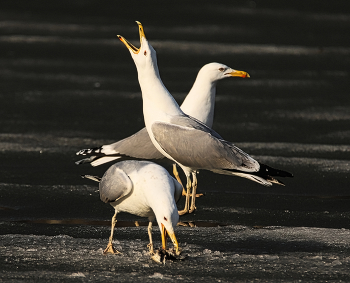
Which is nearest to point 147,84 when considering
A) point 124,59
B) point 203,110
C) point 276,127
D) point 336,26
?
point 203,110

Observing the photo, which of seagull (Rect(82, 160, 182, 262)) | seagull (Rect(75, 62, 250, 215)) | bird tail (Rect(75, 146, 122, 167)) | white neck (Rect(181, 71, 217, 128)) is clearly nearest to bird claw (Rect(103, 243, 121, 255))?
seagull (Rect(82, 160, 182, 262))

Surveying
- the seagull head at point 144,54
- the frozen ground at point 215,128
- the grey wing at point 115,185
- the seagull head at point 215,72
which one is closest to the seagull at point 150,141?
the seagull head at point 215,72

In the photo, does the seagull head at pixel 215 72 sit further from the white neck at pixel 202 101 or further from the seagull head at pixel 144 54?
the seagull head at pixel 144 54

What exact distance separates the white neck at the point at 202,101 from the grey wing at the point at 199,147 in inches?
40.5

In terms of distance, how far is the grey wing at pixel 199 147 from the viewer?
24.5ft

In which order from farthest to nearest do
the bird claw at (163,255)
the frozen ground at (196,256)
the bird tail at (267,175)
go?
the bird tail at (267,175), the bird claw at (163,255), the frozen ground at (196,256)

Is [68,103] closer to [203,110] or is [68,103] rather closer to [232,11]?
[203,110]

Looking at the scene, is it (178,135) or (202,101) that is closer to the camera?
(178,135)

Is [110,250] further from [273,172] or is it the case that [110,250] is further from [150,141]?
[150,141]

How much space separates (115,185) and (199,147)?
5.60ft

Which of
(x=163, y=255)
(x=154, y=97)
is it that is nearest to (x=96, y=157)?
(x=154, y=97)

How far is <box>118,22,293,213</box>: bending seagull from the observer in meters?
7.46

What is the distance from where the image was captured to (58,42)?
16297 millimetres

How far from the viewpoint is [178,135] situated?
24.6 feet
